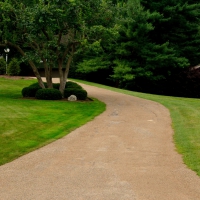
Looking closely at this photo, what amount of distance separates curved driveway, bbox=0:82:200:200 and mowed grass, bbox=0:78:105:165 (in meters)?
0.55

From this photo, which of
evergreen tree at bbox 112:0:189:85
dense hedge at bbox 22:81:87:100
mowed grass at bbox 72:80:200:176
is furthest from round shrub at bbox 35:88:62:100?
evergreen tree at bbox 112:0:189:85

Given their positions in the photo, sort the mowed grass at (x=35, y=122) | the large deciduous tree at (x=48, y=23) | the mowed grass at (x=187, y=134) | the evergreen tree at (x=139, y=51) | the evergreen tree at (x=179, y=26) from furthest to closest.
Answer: the evergreen tree at (x=179, y=26) → the evergreen tree at (x=139, y=51) → the large deciduous tree at (x=48, y=23) → the mowed grass at (x=35, y=122) → the mowed grass at (x=187, y=134)

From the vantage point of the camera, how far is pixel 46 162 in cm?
796

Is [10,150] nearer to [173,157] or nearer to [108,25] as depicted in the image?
[173,157]

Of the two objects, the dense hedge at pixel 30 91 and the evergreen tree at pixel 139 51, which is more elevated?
the evergreen tree at pixel 139 51

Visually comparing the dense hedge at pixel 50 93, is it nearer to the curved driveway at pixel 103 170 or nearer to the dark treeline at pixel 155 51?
the curved driveway at pixel 103 170

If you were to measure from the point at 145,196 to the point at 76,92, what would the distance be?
16308 mm

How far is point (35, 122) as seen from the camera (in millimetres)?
13391

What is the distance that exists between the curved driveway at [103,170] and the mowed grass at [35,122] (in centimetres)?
55

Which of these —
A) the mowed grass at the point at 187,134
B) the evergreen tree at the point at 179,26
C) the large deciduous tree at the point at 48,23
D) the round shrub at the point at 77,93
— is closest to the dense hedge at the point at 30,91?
the large deciduous tree at the point at 48,23

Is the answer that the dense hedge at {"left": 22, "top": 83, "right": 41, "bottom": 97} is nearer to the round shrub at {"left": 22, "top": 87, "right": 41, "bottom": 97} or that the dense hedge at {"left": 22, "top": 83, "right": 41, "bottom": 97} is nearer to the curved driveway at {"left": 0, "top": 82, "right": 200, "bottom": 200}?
the round shrub at {"left": 22, "top": 87, "right": 41, "bottom": 97}

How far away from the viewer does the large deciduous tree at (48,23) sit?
63.5 ft

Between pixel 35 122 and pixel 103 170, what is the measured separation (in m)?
6.67

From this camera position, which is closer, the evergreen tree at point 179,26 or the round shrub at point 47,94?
the round shrub at point 47,94
